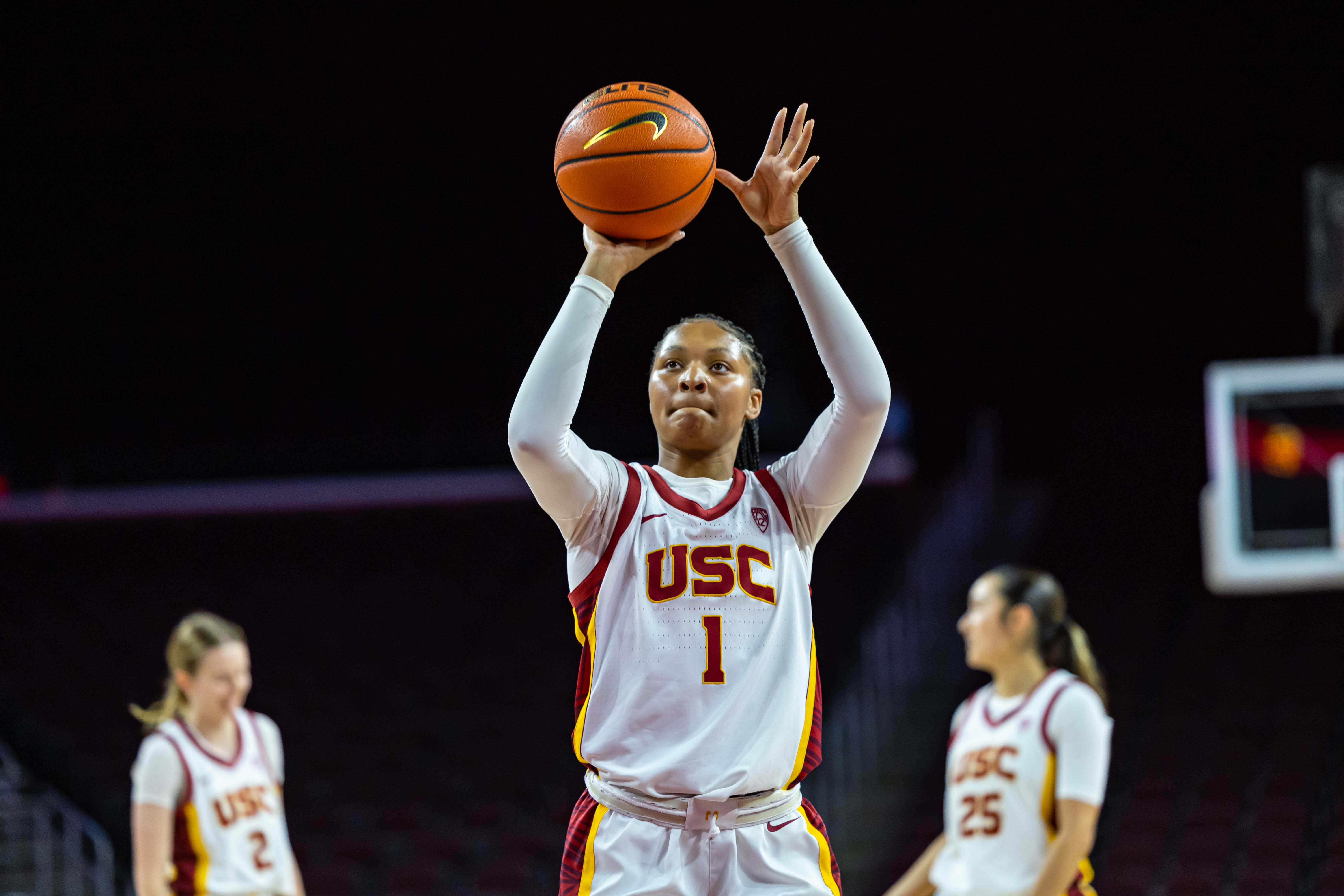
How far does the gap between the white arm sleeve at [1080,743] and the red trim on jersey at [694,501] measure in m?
1.67

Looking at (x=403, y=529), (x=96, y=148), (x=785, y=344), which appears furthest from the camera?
(x=403, y=529)

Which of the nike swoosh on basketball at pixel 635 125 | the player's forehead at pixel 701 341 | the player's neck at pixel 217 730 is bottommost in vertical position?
the player's neck at pixel 217 730

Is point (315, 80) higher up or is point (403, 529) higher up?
point (315, 80)

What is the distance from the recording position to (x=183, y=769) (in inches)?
161

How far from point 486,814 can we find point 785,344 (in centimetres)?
490

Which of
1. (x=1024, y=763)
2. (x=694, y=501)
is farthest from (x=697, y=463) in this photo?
→ (x=1024, y=763)

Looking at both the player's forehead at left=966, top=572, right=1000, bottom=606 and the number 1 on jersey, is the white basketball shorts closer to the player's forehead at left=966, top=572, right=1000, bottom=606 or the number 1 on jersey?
the number 1 on jersey

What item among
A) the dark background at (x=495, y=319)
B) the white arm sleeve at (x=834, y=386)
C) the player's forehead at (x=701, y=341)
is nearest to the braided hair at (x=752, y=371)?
the player's forehead at (x=701, y=341)

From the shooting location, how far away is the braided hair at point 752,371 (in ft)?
8.39

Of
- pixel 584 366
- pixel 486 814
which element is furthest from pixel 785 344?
pixel 584 366

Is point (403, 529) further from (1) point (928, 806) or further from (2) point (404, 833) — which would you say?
(1) point (928, 806)

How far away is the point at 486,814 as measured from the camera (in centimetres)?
906

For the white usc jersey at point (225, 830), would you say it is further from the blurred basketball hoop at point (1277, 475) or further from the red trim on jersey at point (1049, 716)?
the blurred basketball hoop at point (1277, 475)

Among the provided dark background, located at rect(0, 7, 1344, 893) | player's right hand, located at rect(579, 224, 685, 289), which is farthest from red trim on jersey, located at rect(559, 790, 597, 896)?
dark background, located at rect(0, 7, 1344, 893)
